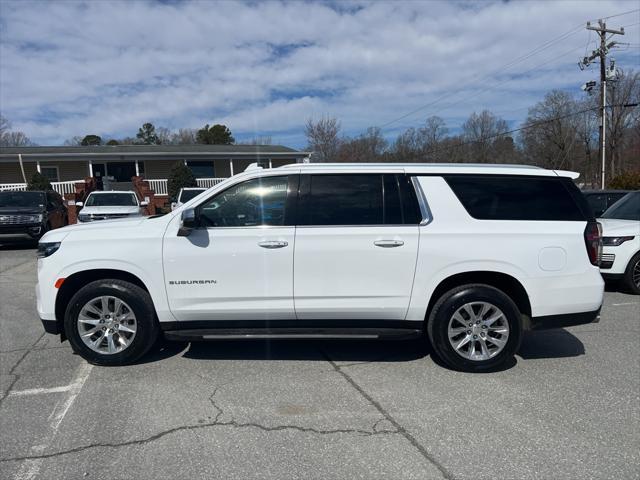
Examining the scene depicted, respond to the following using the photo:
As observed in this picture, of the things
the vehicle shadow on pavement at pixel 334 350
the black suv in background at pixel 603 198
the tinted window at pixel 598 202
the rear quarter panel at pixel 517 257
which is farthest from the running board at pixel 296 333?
the tinted window at pixel 598 202

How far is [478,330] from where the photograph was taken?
4.52 m

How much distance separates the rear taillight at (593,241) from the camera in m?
4.49

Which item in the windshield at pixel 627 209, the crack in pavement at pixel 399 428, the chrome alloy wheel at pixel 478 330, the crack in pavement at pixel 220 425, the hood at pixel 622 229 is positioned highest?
the windshield at pixel 627 209

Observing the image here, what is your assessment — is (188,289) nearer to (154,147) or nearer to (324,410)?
(324,410)

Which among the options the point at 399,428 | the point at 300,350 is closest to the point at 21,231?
the point at 300,350

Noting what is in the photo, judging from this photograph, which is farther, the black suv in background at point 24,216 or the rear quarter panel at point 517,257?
the black suv in background at point 24,216

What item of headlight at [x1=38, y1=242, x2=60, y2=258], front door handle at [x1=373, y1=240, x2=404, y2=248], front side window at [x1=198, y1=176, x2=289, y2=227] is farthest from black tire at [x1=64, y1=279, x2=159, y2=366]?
front door handle at [x1=373, y1=240, x2=404, y2=248]

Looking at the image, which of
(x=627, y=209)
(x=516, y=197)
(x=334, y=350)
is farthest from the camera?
(x=627, y=209)

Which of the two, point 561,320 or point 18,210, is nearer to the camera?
point 561,320

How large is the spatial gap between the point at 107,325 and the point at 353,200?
2.61m

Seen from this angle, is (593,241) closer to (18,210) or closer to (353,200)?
(353,200)

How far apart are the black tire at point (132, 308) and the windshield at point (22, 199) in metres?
→ 11.1

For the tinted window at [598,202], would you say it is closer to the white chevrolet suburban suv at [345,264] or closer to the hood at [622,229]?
the hood at [622,229]

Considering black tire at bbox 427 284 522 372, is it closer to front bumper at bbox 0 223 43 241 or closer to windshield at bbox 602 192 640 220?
windshield at bbox 602 192 640 220
